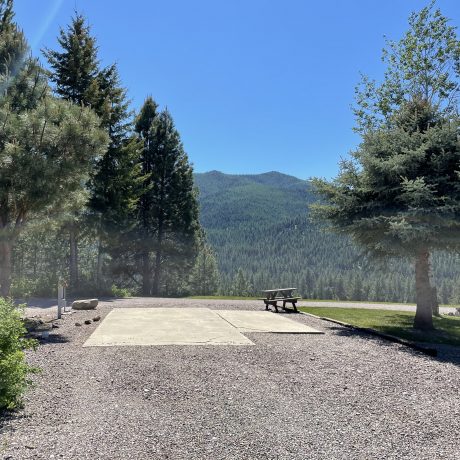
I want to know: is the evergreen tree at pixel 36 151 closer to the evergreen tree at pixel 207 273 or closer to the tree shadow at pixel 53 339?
the tree shadow at pixel 53 339

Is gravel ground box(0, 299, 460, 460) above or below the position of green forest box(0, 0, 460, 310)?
below

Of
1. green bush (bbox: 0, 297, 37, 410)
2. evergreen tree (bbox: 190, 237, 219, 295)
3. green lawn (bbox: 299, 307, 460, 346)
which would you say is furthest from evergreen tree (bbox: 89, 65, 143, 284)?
evergreen tree (bbox: 190, 237, 219, 295)

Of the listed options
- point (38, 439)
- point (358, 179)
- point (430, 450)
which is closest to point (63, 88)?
point (358, 179)

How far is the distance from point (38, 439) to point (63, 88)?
23747 millimetres

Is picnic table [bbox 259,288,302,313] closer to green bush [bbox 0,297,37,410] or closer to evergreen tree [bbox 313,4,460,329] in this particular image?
evergreen tree [bbox 313,4,460,329]

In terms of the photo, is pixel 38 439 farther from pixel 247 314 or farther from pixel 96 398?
pixel 247 314

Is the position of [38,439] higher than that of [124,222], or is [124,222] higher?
[124,222]

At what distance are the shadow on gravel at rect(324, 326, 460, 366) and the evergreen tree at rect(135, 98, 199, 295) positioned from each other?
22992 mm

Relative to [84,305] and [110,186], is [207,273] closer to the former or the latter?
[110,186]

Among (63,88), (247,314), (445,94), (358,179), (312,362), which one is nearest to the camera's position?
(312,362)

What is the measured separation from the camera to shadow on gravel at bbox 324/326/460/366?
8672 mm

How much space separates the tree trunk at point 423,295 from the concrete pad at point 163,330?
6.16 metres

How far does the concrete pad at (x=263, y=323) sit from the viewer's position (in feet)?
36.3

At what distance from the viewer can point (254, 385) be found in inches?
237
